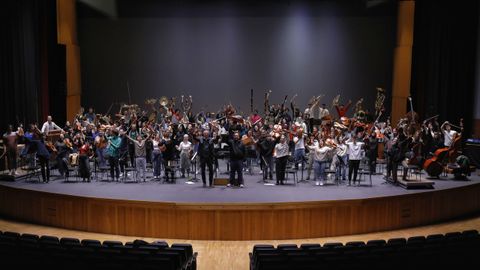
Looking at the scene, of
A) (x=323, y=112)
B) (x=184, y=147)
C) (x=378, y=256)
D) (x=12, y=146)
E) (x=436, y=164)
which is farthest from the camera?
(x=323, y=112)

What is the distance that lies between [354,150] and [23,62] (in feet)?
35.0

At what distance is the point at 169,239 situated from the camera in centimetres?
1035

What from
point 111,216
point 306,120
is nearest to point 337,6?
point 306,120

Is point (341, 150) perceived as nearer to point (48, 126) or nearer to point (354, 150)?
point (354, 150)

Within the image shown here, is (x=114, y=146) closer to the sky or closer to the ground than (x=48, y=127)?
closer to the ground

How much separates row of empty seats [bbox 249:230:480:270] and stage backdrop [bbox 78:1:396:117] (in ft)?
44.6

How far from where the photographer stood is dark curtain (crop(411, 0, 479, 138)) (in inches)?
681

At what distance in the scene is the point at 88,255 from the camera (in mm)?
6145

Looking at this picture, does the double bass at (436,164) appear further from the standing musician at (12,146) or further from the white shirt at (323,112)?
the standing musician at (12,146)

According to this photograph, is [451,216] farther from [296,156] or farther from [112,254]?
[112,254]

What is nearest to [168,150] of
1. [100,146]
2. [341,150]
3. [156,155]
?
[156,155]

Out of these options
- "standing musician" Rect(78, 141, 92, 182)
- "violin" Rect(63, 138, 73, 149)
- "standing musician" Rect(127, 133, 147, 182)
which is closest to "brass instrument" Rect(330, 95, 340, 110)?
"standing musician" Rect(127, 133, 147, 182)

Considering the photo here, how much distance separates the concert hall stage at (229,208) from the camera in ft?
33.6

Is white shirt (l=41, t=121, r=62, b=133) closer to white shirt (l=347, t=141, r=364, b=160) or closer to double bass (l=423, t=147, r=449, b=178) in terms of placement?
white shirt (l=347, t=141, r=364, b=160)
